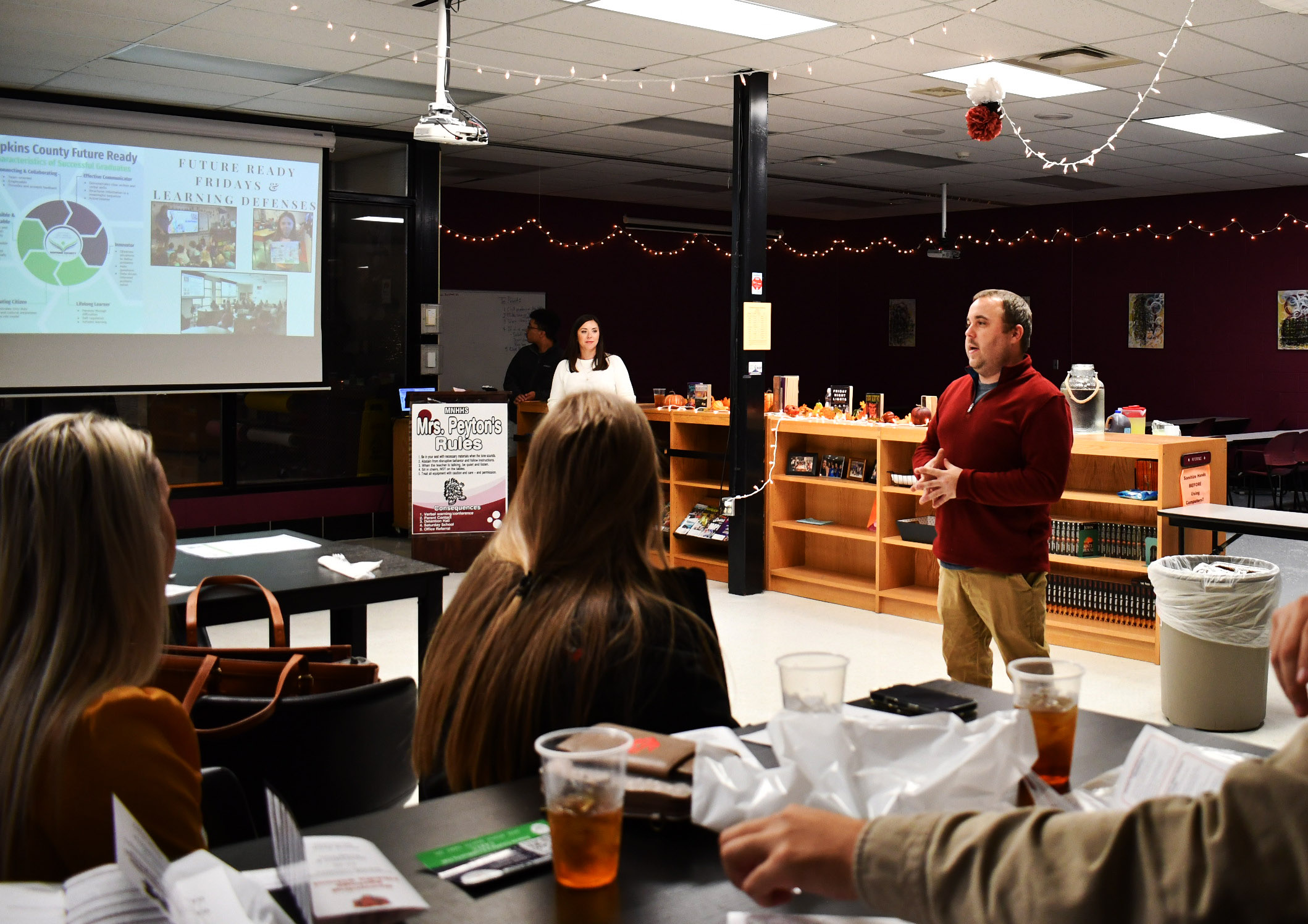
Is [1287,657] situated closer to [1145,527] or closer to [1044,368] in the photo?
[1145,527]

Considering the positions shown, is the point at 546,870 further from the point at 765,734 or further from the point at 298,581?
the point at 298,581

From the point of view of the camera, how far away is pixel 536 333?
938 cm

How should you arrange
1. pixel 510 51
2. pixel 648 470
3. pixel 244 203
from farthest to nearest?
pixel 244 203, pixel 510 51, pixel 648 470

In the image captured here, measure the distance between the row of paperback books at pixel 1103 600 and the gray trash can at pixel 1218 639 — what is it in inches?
42.0

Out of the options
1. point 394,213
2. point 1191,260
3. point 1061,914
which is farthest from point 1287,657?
point 1191,260

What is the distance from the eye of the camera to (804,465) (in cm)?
708

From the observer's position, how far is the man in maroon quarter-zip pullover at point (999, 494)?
12.2 feet

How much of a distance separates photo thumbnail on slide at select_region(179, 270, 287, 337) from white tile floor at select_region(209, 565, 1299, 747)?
224 centimetres

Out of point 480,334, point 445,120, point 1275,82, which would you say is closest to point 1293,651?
point 445,120

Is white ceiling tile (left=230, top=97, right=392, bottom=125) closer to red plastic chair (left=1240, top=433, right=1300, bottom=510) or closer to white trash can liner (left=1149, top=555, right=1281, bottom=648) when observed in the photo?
white trash can liner (left=1149, top=555, right=1281, bottom=648)

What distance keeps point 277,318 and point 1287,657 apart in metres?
7.50

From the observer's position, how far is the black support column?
688 centimetres

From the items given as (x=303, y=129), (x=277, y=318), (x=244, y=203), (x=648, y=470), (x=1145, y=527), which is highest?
(x=303, y=129)

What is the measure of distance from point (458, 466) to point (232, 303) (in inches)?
76.9
